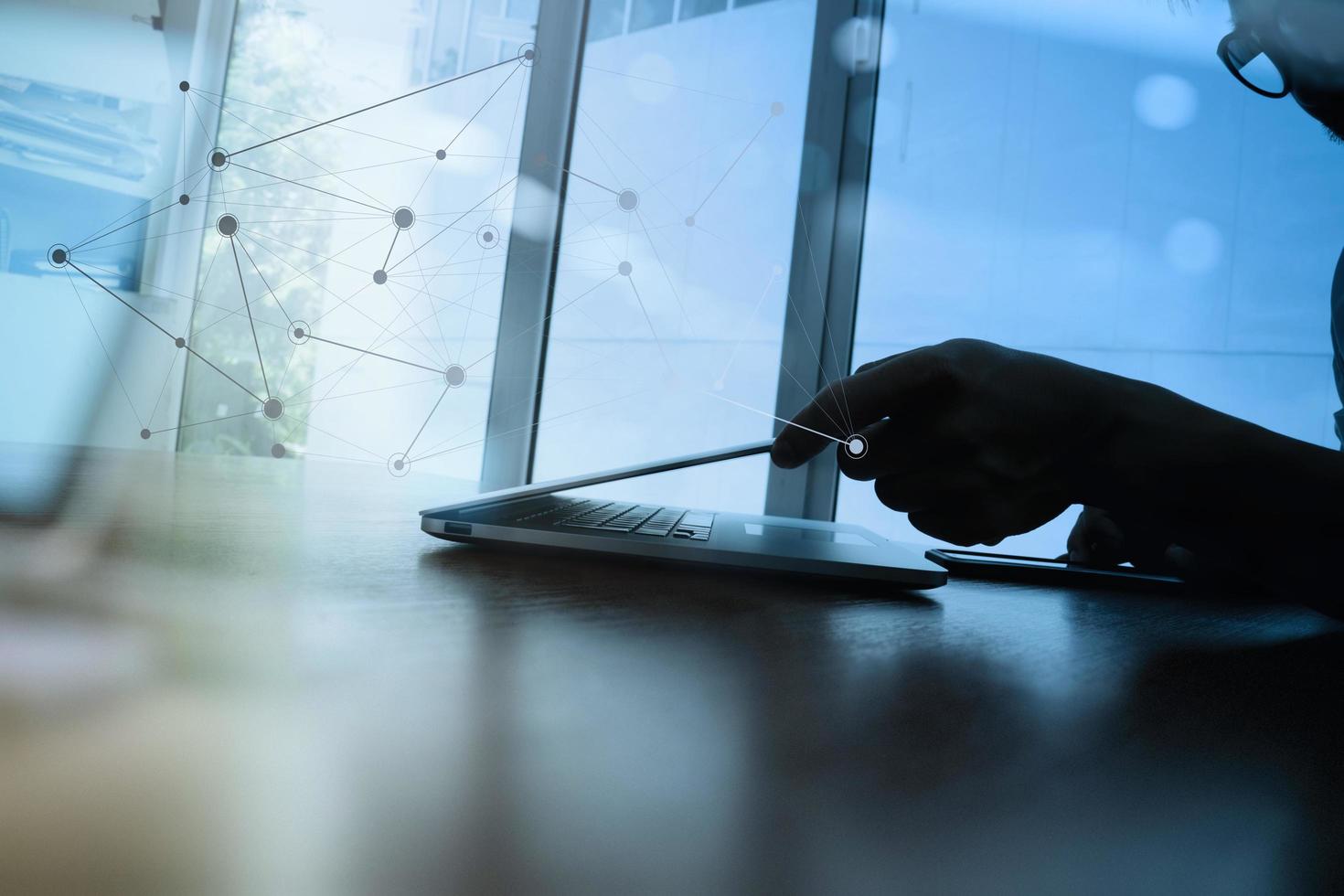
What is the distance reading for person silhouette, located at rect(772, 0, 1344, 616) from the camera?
544mm

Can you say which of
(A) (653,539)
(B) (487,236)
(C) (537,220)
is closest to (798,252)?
(C) (537,220)

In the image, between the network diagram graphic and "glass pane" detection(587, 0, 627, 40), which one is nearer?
the network diagram graphic

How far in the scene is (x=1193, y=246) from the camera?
161 cm

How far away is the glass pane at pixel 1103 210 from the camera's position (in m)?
1.58

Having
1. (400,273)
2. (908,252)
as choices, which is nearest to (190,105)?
(400,273)

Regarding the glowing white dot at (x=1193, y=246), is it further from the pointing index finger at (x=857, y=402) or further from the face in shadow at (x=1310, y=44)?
the pointing index finger at (x=857, y=402)

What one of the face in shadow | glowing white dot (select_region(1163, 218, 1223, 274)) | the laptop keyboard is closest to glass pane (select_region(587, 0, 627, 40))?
the laptop keyboard

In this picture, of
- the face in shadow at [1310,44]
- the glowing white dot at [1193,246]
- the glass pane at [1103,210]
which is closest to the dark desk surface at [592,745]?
the face in shadow at [1310,44]

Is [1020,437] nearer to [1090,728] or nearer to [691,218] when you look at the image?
[1090,728]

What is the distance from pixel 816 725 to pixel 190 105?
1128 mm

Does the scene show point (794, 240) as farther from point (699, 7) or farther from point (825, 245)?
point (699, 7)

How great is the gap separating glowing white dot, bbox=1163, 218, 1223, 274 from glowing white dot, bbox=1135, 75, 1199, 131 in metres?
0.22

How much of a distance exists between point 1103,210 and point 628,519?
59.9 inches

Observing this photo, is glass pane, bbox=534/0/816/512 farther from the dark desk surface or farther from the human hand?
the dark desk surface
